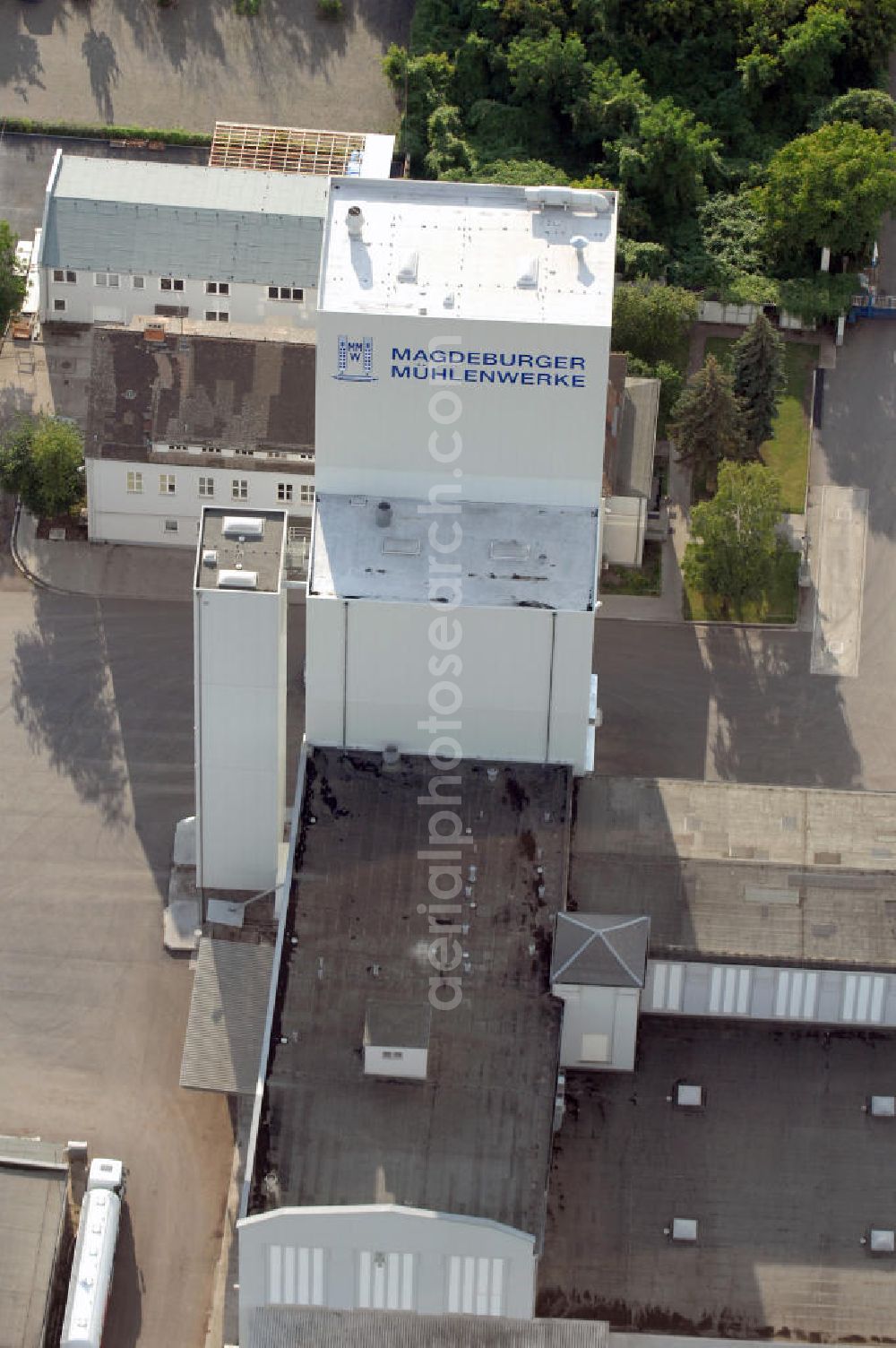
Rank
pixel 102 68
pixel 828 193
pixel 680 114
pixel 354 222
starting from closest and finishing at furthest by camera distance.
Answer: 1. pixel 354 222
2. pixel 828 193
3. pixel 680 114
4. pixel 102 68

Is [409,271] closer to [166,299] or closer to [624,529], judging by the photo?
[624,529]

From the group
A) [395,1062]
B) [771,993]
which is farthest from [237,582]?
[771,993]

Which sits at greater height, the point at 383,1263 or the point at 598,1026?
the point at 598,1026

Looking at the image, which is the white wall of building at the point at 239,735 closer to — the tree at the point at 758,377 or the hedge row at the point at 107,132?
the tree at the point at 758,377

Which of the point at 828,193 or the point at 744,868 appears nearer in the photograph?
the point at 744,868

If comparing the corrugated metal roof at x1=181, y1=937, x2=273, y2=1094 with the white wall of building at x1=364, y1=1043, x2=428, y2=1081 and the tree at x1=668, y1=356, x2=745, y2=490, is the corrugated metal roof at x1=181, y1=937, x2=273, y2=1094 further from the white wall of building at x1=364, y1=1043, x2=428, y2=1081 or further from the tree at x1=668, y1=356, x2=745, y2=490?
the tree at x1=668, y1=356, x2=745, y2=490

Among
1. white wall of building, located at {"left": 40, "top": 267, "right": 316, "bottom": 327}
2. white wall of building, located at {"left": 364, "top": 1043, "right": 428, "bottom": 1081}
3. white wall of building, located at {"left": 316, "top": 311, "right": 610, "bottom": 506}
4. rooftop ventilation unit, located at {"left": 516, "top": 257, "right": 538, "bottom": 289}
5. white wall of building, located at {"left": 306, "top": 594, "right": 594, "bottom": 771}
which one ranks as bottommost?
white wall of building, located at {"left": 364, "top": 1043, "right": 428, "bottom": 1081}

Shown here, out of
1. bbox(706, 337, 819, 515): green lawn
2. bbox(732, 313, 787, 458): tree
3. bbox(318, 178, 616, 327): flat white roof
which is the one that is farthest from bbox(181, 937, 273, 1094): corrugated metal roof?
bbox(732, 313, 787, 458): tree
